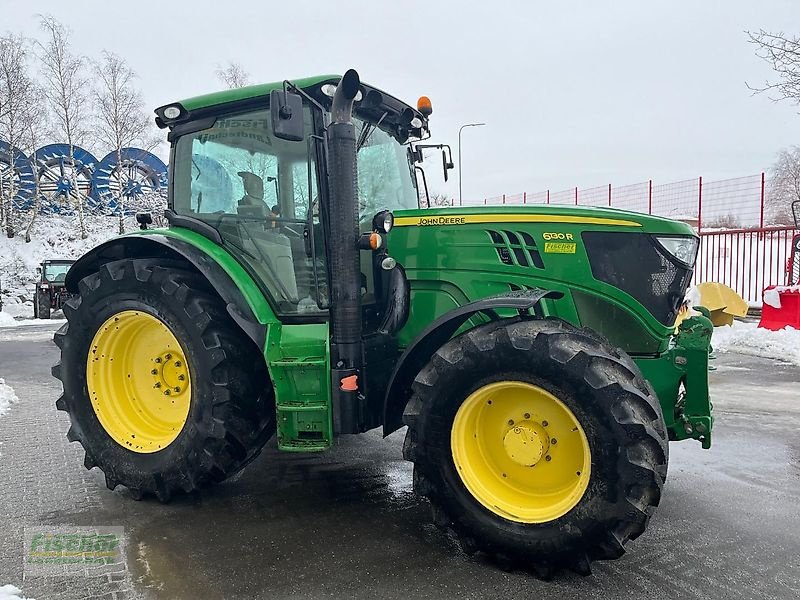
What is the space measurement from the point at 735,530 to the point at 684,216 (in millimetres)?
13026

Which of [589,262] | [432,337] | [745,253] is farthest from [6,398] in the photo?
[745,253]

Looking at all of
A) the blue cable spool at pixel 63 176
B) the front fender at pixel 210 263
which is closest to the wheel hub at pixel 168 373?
the front fender at pixel 210 263

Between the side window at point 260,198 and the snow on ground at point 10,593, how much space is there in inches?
69.4

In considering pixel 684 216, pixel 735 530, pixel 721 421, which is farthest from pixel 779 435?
pixel 684 216

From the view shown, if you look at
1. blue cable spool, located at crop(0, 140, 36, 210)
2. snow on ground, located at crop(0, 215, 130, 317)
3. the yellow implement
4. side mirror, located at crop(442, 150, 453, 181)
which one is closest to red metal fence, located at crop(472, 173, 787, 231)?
the yellow implement

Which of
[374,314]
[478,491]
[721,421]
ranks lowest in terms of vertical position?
[721,421]

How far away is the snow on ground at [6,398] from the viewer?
5.89m

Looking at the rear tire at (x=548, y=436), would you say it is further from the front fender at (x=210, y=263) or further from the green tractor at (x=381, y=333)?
the front fender at (x=210, y=263)

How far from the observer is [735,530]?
3.23 m

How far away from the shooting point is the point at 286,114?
301 centimetres

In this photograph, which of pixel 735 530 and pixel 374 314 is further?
pixel 374 314

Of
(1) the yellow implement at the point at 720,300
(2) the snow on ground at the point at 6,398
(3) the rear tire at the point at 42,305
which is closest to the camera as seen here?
(2) the snow on ground at the point at 6,398

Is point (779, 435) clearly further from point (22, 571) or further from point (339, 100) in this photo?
point (22, 571)

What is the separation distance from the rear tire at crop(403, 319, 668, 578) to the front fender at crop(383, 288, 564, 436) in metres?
0.10
